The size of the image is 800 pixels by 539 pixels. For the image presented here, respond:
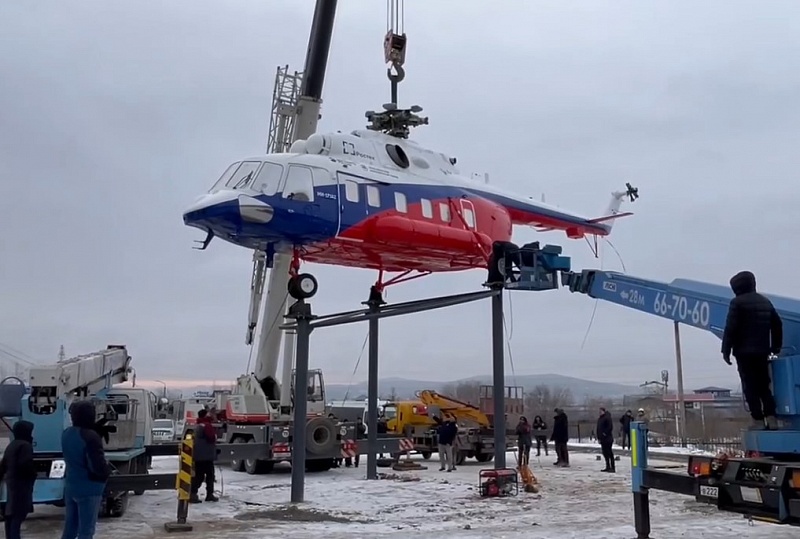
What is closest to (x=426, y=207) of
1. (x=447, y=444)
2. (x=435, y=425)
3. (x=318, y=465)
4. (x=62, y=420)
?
(x=62, y=420)

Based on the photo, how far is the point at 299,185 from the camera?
13.4 metres

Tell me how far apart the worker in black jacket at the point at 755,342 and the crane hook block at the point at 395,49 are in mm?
10222

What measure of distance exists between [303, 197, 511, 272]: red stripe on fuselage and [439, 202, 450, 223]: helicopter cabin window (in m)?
0.03

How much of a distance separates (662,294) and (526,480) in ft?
24.9

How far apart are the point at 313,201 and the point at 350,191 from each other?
89 centimetres

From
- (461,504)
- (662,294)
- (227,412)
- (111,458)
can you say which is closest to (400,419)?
(227,412)

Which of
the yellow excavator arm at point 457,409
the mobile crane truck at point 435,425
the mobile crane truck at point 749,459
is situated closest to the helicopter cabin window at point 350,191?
the mobile crane truck at point 749,459

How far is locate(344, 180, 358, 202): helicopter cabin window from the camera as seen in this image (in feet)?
45.6

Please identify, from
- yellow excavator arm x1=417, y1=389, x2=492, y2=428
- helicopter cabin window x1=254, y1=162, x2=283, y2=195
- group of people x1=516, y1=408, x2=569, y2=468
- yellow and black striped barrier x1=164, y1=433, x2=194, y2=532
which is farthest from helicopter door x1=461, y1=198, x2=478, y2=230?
yellow excavator arm x1=417, y1=389, x2=492, y2=428

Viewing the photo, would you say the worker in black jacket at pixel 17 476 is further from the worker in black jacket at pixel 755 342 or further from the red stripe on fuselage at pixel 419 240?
the worker in black jacket at pixel 755 342

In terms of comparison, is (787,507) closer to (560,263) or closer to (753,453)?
(753,453)

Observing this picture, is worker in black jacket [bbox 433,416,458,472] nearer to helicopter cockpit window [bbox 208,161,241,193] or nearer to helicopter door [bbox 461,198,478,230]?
helicopter door [bbox 461,198,478,230]

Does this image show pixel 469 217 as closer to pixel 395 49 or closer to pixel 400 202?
pixel 400 202

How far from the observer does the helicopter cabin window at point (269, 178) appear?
13.1 m
